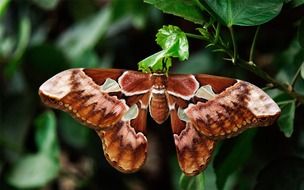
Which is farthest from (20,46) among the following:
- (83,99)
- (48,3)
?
(83,99)

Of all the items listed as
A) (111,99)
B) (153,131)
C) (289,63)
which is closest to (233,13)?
(111,99)

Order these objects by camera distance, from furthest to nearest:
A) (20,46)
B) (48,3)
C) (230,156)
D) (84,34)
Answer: (84,34) < (20,46) < (48,3) < (230,156)

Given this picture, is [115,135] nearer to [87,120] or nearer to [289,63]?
[87,120]

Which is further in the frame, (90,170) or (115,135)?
(90,170)

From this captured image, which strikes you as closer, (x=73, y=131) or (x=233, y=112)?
(x=233, y=112)

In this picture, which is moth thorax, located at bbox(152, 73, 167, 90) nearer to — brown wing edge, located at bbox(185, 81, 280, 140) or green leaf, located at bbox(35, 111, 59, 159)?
brown wing edge, located at bbox(185, 81, 280, 140)

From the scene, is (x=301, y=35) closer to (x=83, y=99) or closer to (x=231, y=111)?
(x=231, y=111)

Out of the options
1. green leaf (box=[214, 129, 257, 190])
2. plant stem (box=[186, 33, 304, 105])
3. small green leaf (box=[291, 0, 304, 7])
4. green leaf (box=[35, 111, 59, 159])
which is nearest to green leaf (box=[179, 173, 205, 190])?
green leaf (box=[214, 129, 257, 190])
